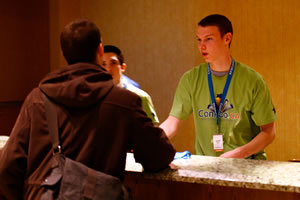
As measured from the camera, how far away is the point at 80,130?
50.9 inches

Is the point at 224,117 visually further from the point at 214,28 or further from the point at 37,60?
the point at 37,60

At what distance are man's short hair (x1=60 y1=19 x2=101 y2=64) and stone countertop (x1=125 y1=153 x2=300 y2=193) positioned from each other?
50 cm

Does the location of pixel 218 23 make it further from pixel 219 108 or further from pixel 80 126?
pixel 80 126

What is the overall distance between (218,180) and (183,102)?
3.83ft

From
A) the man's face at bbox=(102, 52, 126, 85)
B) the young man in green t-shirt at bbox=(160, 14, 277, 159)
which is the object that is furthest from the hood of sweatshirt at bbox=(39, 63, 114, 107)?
the man's face at bbox=(102, 52, 126, 85)

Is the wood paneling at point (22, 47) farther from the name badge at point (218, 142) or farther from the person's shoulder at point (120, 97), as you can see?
the person's shoulder at point (120, 97)

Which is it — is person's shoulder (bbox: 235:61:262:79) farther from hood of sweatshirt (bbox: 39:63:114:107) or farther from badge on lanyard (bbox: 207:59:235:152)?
hood of sweatshirt (bbox: 39:63:114:107)

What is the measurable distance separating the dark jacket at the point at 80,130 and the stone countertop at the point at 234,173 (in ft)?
0.64

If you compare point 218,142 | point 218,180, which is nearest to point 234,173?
point 218,180

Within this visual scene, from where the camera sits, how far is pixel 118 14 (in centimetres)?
554

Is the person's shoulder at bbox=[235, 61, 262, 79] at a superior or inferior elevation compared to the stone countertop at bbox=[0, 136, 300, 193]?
superior

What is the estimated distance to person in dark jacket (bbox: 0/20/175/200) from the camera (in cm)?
130

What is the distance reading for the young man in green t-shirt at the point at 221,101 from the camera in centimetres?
236

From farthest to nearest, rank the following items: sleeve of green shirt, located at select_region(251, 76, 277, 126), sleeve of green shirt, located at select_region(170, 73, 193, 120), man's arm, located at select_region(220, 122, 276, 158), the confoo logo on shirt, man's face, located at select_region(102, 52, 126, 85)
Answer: man's face, located at select_region(102, 52, 126, 85) → sleeve of green shirt, located at select_region(170, 73, 193, 120) → the confoo logo on shirt → sleeve of green shirt, located at select_region(251, 76, 277, 126) → man's arm, located at select_region(220, 122, 276, 158)
